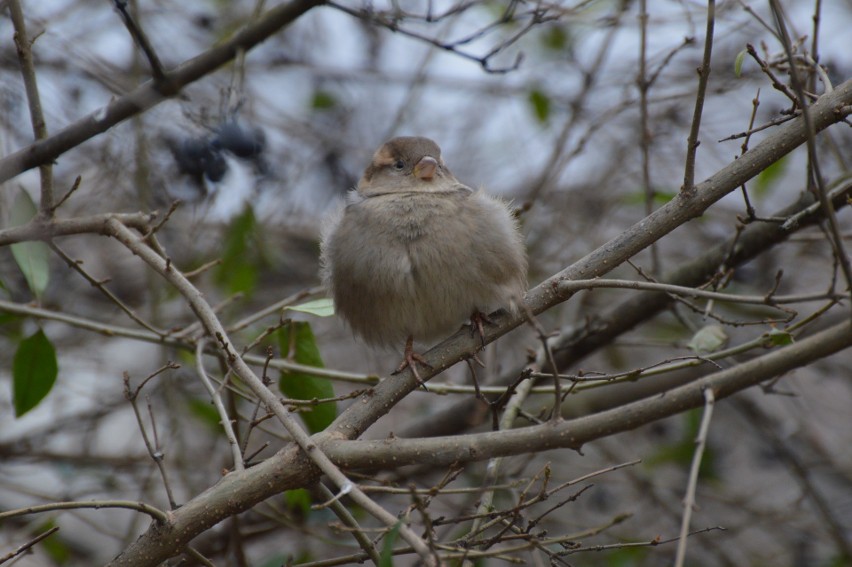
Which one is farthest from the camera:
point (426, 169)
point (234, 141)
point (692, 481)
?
point (426, 169)

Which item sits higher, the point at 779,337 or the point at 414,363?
the point at 414,363

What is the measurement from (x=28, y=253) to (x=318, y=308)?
1086mm

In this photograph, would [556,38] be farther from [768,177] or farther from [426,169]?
[426,169]

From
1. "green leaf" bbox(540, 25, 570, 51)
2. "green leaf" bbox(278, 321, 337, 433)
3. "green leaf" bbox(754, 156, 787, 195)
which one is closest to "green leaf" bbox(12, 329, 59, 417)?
"green leaf" bbox(278, 321, 337, 433)

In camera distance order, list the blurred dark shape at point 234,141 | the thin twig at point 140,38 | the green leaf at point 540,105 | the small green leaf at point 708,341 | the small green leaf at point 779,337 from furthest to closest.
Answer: the green leaf at point 540,105 < the blurred dark shape at point 234,141 < the small green leaf at point 708,341 < the small green leaf at point 779,337 < the thin twig at point 140,38

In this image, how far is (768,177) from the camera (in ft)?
15.5

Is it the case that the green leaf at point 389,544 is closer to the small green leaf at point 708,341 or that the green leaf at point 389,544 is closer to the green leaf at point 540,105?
the small green leaf at point 708,341

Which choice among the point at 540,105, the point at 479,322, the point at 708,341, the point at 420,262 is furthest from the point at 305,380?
the point at 540,105

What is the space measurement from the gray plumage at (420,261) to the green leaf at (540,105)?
207 cm

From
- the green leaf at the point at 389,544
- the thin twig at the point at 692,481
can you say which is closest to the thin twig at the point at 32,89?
the green leaf at the point at 389,544

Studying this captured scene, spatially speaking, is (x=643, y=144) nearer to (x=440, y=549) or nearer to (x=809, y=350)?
(x=809, y=350)

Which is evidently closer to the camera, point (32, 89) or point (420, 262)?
point (32, 89)

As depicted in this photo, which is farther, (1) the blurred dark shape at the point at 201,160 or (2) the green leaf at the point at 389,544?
(1) the blurred dark shape at the point at 201,160

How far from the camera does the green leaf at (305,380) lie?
335 centimetres
